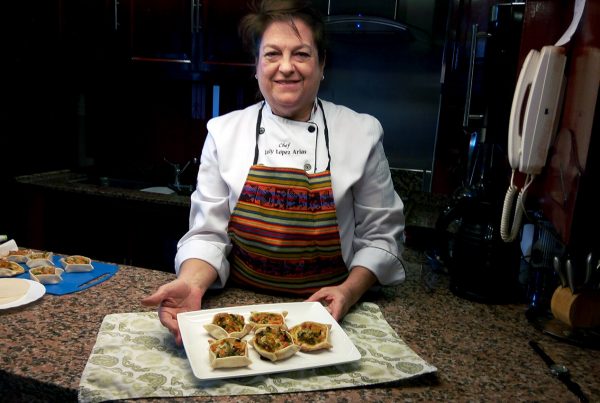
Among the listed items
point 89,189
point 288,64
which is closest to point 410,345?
point 288,64

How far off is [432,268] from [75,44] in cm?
264

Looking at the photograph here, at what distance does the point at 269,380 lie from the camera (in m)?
0.86

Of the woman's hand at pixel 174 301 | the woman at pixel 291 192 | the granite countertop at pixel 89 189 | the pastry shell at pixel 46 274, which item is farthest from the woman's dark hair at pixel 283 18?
the granite countertop at pixel 89 189

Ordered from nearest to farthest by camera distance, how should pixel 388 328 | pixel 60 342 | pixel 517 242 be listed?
1. pixel 60 342
2. pixel 388 328
3. pixel 517 242

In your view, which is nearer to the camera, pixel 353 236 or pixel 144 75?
pixel 353 236

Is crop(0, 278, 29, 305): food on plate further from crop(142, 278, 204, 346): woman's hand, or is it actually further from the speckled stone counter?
crop(142, 278, 204, 346): woman's hand

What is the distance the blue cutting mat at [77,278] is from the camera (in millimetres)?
1210

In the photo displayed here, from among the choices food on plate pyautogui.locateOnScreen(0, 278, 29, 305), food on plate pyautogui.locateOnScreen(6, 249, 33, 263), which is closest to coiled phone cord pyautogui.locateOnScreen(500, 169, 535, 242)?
food on plate pyautogui.locateOnScreen(0, 278, 29, 305)

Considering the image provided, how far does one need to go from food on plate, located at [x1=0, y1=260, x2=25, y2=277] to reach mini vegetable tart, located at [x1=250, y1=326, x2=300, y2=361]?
0.71m

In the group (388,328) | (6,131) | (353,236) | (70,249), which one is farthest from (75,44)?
(388,328)

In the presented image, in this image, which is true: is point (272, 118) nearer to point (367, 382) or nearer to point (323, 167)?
point (323, 167)

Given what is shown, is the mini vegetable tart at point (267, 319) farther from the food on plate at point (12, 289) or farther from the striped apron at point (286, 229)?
the food on plate at point (12, 289)

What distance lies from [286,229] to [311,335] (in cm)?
33

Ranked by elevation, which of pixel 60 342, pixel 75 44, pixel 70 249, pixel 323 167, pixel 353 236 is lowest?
pixel 70 249
